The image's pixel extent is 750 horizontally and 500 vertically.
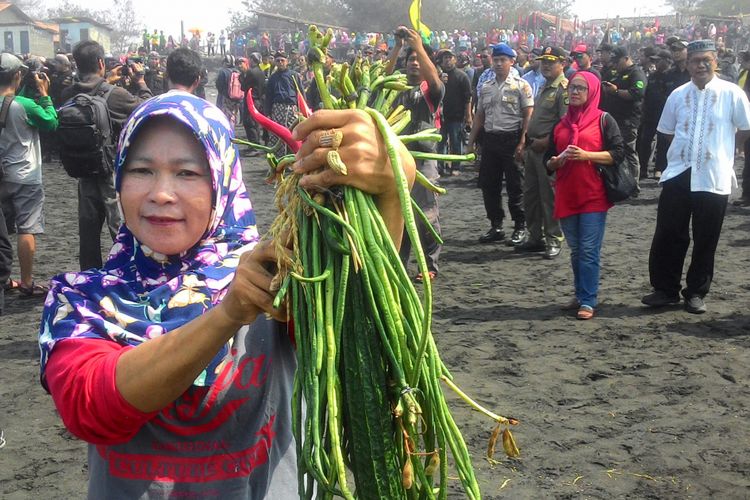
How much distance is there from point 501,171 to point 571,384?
4253mm

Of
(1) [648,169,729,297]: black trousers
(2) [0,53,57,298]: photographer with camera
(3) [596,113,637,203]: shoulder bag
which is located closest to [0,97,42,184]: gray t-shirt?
(2) [0,53,57,298]: photographer with camera

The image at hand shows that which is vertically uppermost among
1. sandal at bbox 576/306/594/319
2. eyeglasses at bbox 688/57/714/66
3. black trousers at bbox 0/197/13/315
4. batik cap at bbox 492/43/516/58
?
batik cap at bbox 492/43/516/58

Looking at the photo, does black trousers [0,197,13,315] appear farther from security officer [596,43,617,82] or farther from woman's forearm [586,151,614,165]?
security officer [596,43,617,82]

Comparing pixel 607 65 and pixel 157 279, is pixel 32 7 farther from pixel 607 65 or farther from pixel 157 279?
pixel 157 279

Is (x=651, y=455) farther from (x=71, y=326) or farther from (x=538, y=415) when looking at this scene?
(x=71, y=326)

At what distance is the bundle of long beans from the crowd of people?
0.06 m

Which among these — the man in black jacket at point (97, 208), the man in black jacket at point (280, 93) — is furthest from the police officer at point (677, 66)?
the man in black jacket at point (97, 208)

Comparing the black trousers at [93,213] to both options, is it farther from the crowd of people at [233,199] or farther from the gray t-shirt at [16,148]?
the gray t-shirt at [16,148]

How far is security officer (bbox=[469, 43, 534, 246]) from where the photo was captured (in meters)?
9.07

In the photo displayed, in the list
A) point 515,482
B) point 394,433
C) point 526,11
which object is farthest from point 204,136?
point 526,11

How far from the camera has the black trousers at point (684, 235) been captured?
6.61 meters

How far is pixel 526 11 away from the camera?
67.2m

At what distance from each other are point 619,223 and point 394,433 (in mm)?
9846

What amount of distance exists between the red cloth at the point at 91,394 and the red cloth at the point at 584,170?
522 cm
